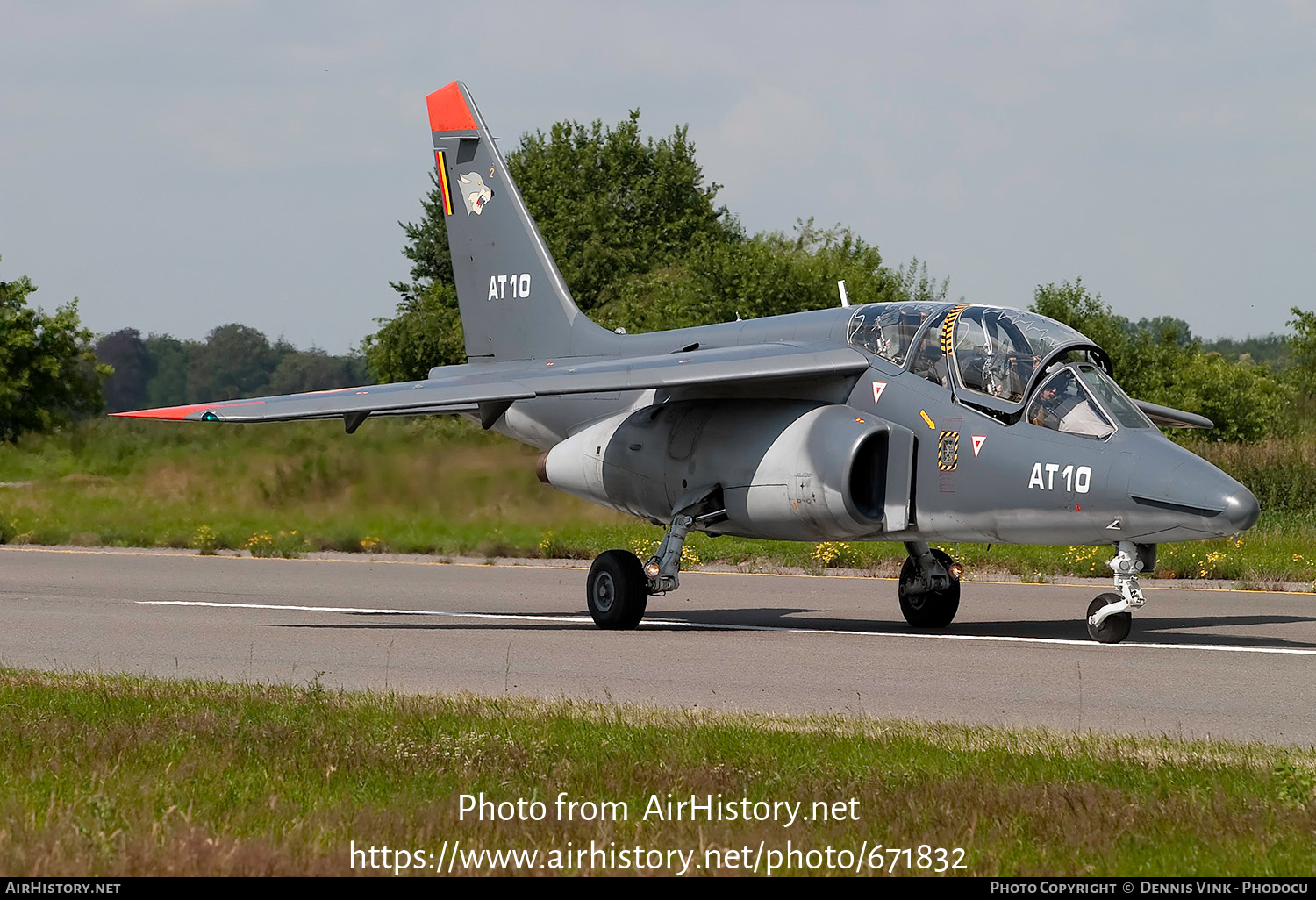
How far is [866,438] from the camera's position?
14.0 m

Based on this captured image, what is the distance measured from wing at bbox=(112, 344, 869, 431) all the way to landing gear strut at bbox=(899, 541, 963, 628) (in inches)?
84.4

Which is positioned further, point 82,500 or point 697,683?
point 82,500

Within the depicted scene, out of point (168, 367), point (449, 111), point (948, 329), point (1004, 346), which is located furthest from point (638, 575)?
point (168, 367)

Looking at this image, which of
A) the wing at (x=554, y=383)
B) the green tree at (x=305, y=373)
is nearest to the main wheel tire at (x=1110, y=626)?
the wing at (x=554, y=383)

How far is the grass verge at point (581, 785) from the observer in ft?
18.2

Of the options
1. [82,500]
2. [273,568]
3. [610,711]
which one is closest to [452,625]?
[610,711]

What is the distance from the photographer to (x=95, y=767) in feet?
23.8

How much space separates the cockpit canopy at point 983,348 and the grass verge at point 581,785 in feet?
17.2

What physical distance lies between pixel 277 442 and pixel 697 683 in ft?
45.6

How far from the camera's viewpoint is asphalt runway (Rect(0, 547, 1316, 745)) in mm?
10375

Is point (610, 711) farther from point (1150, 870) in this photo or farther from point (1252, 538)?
point (1252, 538)

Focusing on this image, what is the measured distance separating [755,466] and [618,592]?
1940 millimetres

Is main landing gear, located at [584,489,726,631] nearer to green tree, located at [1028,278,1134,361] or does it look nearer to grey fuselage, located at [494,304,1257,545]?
grey fuselage, located at [494,304,1257,545]

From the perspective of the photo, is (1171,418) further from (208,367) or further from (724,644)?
(208,367)
